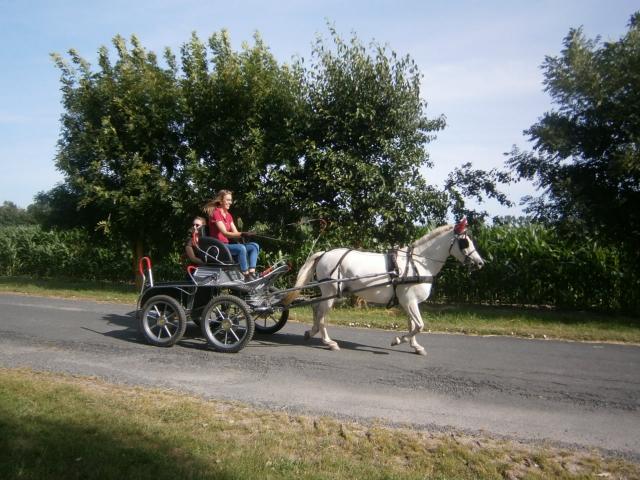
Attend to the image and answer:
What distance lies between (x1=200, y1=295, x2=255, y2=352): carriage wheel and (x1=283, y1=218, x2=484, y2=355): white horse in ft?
2.83

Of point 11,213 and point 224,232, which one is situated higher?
point 11,213

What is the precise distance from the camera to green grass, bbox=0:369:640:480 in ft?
14.2

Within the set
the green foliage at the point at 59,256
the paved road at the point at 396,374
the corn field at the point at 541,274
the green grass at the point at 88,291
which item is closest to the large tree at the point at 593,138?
the corn field at the point at 541,274

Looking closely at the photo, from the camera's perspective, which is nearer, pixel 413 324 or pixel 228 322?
pixel 228 322

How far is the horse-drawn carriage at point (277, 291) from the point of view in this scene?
28.6 feet

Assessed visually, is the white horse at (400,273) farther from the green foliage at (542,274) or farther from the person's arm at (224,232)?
the green foliage at (542,274)

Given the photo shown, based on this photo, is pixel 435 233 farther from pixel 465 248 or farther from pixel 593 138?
pixel 593 138

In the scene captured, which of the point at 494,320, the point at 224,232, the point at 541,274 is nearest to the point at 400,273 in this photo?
the point at 224,232

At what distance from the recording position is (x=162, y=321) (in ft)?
29.4

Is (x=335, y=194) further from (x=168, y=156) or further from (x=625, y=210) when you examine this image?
(x=625, y=210)

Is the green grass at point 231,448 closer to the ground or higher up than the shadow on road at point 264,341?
closer to the ground

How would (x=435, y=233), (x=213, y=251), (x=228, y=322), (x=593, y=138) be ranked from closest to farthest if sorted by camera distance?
(x=228, y=322) < (x=213, y=251) < (x=435, y=233) < (x=593, y=138)

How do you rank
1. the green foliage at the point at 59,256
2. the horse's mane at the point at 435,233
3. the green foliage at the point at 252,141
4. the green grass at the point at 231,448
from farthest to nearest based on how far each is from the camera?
the green foliage at the point at 59,256
the green foliage at the point at 252,141
the horse's mane at the point at 435,233
the green grass at the point at 231,448

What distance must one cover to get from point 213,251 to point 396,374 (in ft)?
11.5
